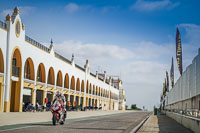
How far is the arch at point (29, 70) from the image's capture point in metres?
34.6

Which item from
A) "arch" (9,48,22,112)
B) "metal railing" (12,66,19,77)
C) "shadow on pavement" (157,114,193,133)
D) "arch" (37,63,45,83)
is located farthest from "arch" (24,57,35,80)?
"shadow on pavement" (157,114,193,133)

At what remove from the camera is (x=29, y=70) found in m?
35.4

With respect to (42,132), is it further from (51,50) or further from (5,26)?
(51,50)

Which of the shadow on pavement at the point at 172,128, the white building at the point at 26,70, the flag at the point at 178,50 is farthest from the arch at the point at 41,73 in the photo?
the shadow on pavement at the point at 172,128

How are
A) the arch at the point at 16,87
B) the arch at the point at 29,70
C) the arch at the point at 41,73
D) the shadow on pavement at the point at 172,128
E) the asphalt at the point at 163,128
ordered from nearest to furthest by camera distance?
the asphalt at the point at 163,128
the shadow on pavement at the point at 172,128
the arch at the point at 16,87
the arch at the point at 29,70
the arch at the point at 41,73

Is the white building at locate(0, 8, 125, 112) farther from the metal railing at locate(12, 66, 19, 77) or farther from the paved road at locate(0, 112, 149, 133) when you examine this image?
the paved road at locate(0, 112, 149, 133)

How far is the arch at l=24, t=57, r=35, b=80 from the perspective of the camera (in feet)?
114

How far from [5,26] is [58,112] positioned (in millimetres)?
17218

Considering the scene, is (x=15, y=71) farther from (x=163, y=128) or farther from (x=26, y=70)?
(x=163, y=128)

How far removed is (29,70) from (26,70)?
0.49 metres

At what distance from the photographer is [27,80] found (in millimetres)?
32969

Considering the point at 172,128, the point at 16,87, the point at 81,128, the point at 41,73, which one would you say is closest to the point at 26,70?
the point at 41,73

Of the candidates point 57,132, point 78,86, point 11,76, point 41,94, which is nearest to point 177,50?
point 57,132

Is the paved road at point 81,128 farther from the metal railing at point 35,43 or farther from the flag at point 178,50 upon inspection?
the metal railing at point 35,43
